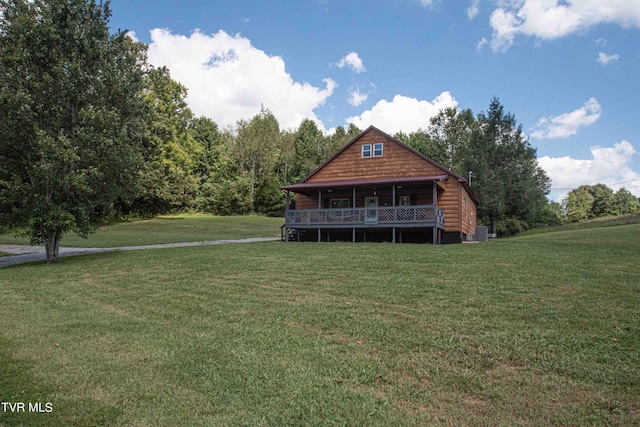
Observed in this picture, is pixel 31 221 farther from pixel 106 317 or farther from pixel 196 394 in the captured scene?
pixel 196 394

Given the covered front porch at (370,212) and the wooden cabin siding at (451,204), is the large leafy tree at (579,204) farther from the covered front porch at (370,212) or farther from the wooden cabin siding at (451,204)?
the covered front porch at (370,212)

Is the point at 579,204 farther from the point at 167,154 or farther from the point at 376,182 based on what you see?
the point at 167,154

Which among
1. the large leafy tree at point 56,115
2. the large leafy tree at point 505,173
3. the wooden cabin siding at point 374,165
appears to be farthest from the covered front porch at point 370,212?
the large leafy tree at point 505,173

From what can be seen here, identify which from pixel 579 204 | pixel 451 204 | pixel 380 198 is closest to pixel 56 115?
pixel 380 198

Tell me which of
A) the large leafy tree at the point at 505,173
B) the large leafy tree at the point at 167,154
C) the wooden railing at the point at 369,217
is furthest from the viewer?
the large leafy tree at the point at 505,173

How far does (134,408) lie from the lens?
3410 millimetres

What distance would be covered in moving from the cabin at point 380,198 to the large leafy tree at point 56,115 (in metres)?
10.4

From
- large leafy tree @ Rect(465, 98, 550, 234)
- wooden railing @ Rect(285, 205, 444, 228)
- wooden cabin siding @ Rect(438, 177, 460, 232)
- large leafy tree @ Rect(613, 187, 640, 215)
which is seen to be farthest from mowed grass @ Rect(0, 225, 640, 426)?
large leafy tree @ Rect(613, 187, 640, 215)

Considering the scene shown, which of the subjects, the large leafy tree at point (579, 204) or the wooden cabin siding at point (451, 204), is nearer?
the wooden cabin siding at point (451, 204)

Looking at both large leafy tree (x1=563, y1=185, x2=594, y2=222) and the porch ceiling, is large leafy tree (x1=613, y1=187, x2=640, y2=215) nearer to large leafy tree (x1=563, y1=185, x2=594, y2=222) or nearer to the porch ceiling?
large leafy tree (x1=563, y1=185, x2=594, y2=222)

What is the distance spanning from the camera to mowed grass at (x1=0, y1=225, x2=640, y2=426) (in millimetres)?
3330

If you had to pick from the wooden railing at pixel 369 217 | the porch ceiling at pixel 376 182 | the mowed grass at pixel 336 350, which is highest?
the porch ceiling at pixel 376 182

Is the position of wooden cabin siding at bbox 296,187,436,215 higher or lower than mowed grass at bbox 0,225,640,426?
higher

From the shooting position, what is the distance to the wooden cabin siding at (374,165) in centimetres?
2225
